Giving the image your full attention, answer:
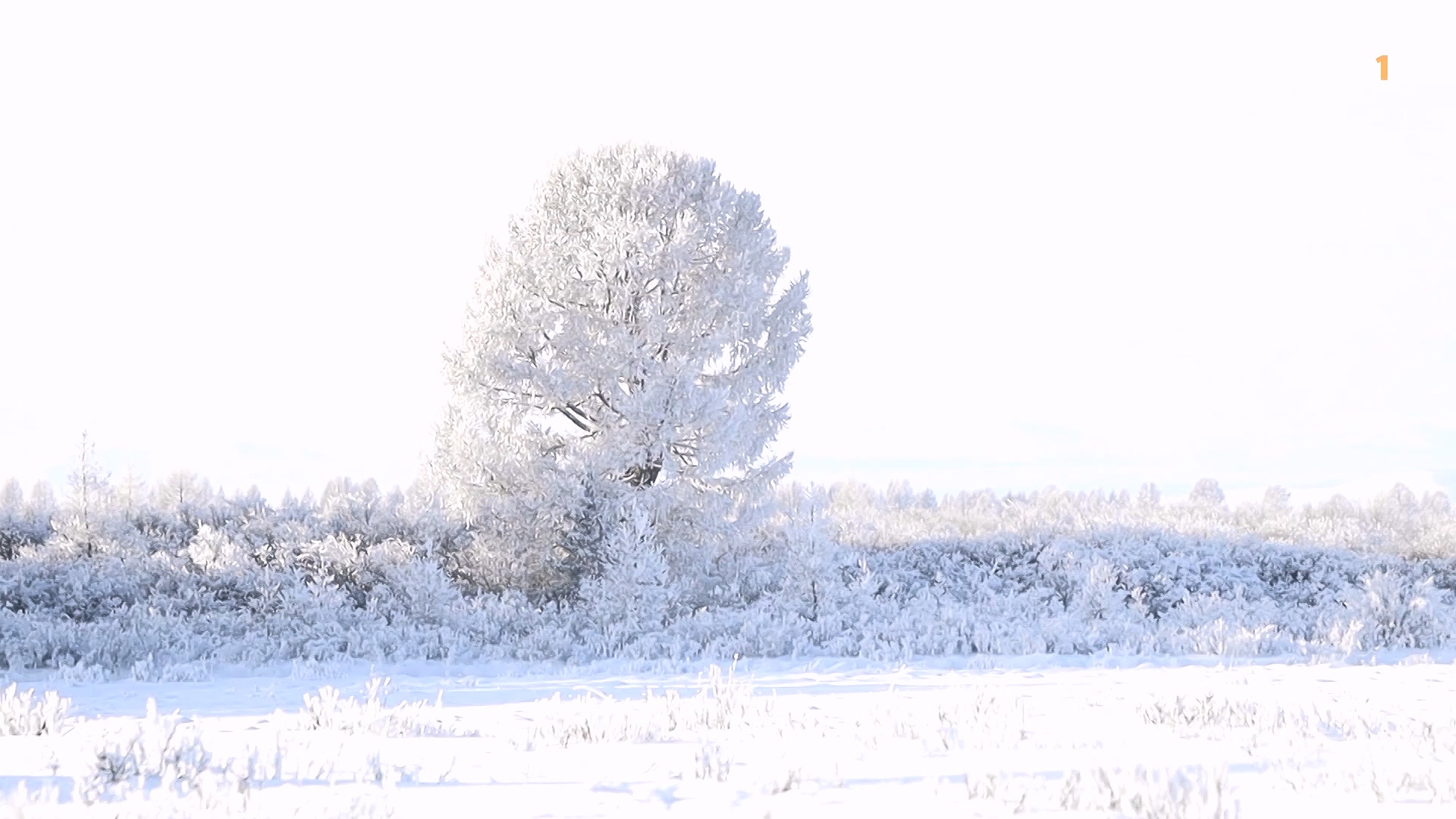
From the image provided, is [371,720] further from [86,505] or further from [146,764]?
[86,505]

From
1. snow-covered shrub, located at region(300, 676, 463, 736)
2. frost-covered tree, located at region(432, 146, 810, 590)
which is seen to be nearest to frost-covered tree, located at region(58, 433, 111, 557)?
frost-covered tree, located at region(432, 146, 810, 590)

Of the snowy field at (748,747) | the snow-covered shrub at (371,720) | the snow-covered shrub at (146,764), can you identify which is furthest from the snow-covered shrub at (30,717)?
the snow-covered shrub at (371,720)

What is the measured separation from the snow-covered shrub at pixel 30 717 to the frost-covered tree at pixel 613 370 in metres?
7.44

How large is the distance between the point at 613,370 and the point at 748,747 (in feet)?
29.0

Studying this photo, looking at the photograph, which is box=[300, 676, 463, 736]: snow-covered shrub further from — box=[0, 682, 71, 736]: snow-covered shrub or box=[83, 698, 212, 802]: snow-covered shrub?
box=[0, 682, 71, 736]: snow-covered shrub

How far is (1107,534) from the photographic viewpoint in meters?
19.2

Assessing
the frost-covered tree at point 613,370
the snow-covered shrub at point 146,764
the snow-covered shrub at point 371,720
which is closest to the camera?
the snow-covered shrub at point 146,764

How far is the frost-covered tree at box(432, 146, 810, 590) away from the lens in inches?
566

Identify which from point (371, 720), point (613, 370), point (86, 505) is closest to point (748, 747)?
point (371, 720)

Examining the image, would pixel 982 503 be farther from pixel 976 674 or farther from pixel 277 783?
pixel 277 783

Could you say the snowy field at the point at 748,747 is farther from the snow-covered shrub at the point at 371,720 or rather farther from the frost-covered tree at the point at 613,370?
the frost-covered tree at the point at 613,370

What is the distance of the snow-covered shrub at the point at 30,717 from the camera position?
267 inches

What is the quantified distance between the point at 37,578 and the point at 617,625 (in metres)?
7.87

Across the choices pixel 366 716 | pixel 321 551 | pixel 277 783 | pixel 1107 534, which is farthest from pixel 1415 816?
pixel 1107 534
